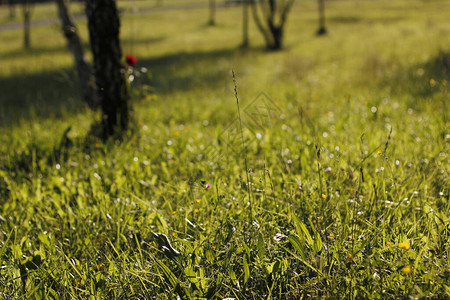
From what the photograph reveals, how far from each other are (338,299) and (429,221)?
0.85m

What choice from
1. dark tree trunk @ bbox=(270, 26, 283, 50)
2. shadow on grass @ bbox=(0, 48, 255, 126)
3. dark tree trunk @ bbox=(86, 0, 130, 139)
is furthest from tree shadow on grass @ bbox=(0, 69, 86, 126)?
dark tree trunk @ bbox=(270, 26, 283, 50)

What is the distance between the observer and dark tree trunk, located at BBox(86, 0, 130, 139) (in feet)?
14.1

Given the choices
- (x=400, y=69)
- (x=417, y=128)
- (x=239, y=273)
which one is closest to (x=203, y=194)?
(x=239, y=273)

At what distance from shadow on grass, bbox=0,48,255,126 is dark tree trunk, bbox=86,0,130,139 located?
214 centimetres

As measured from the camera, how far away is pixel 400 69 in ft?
27.6

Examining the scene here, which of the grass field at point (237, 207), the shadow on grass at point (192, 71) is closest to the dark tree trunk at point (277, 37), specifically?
the shadow on grass at point (192, 71)

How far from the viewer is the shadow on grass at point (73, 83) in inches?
324

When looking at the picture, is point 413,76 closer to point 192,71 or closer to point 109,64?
point 109,64

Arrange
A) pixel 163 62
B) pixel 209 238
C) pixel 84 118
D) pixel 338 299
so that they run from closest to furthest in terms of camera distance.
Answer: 1. pixel 338 299
2. pixel 209 238
3. pixel 84 118
4. pixel 163 62

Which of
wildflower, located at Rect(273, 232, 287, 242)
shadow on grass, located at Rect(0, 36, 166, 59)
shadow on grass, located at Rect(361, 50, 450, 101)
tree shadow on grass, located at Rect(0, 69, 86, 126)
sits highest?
shadow on grass, located at Rect(0, 36, 166, 59)

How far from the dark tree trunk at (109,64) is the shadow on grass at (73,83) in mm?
2137

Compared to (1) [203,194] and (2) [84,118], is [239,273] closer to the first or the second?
(1) [203,194]

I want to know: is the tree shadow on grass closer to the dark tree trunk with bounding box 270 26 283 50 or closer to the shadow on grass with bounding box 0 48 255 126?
the shadow on grass with bounding box 0 48 255 126

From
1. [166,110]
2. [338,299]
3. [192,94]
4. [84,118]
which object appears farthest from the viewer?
[192,94]
